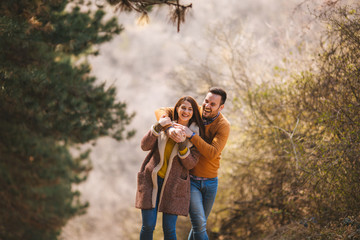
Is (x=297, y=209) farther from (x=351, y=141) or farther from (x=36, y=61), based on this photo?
(x=36, y=61)

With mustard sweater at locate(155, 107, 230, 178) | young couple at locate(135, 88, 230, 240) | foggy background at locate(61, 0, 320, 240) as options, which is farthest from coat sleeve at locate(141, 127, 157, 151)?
foggy background at locate(61, 0, 320, 240)

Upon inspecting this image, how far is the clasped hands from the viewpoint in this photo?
3139 millimetres

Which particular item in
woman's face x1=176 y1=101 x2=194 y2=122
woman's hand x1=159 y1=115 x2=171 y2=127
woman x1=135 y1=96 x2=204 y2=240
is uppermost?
woman's face x1=176 y1=101 x2=194 y2=122

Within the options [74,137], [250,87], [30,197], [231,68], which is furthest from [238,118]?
[30,197]

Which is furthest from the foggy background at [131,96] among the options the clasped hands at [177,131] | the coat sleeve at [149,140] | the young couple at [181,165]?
the clasped hands at [177,131]

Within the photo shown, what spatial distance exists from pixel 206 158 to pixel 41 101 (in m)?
3.10

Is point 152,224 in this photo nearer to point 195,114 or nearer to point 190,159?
point 190,159

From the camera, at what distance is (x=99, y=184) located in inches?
1049

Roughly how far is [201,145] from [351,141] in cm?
172

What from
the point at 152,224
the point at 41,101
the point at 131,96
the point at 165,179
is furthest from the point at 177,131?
the point at 131,96

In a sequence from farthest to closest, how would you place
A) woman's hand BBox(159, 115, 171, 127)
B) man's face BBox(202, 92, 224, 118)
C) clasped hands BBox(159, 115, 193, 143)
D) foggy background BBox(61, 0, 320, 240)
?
foggy background BBox(61, 0, 320, 240), man's face BBox(202, 92, 224, 118), woman's hand BBox(159, 115, 171, 127), clasped hands BBox(159, 115, 193, 143)

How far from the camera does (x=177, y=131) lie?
3137mm

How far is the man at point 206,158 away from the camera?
3.28 metres

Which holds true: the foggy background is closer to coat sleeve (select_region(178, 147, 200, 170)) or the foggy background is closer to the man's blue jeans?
the man's blue jeans
